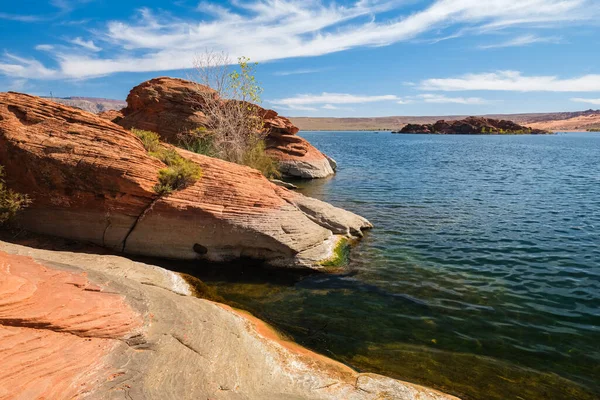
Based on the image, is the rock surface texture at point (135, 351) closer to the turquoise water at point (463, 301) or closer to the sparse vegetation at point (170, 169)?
the turquoise water at point (463, 301)

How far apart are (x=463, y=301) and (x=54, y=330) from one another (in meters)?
10.2

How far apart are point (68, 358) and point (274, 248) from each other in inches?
329

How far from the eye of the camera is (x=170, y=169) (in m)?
13.9

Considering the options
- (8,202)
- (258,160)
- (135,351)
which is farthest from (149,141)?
(258,160)

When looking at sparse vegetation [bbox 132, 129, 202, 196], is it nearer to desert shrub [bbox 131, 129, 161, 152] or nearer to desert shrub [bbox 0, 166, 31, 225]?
desert shrub [bbox 131, 129, 161, 152]

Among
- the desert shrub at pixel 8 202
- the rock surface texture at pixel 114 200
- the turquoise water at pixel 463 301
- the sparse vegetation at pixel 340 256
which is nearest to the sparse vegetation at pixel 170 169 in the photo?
the rock surface texture at pixel 114 200

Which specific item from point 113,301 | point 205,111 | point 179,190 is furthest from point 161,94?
point 113,301

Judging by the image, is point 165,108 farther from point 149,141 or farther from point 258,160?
point 149,141

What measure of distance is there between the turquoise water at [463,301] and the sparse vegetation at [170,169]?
3.54 m

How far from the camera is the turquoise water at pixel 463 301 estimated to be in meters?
8.15

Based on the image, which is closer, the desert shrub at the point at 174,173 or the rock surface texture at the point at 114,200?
the rock surface texture at the point at 114,200

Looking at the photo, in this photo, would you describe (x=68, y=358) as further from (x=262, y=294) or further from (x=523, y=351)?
(x=523, y=351)

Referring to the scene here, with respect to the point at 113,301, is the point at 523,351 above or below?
below

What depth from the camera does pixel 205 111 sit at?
29250mm
